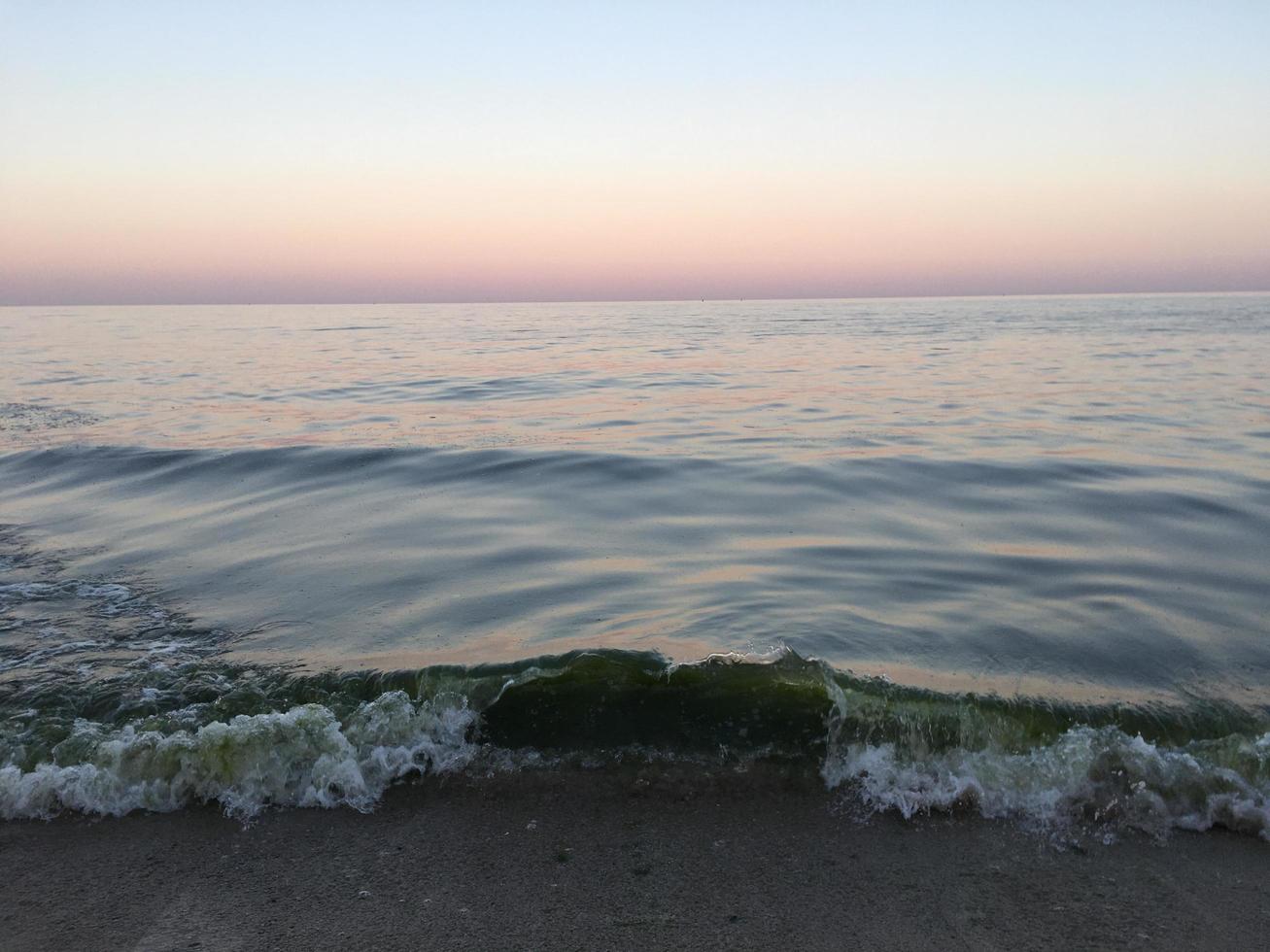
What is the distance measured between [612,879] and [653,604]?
292 centimetres

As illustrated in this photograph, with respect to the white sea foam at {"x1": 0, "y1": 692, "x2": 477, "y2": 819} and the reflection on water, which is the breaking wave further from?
the reflection on water

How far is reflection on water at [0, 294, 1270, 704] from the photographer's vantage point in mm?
5734

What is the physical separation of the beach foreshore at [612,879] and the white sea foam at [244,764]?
0.12 metres

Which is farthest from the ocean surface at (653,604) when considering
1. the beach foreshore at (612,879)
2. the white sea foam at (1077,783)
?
the beach foreshore at (612,879)

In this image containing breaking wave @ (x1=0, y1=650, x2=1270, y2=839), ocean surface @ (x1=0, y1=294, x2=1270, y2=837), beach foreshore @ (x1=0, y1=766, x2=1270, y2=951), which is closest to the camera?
beach foreshore @ (x1=0, y1=766, x2=1270, y2=951)

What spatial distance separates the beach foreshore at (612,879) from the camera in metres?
3.16

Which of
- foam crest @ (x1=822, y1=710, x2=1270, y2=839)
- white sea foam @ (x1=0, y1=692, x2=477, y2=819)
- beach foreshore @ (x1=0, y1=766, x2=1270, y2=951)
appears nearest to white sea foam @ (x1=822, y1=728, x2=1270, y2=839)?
foam crest @ (x1=822, y1=710, x2=1270, y2=839)

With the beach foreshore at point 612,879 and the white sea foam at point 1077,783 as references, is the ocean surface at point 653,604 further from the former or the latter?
the beach foreshore at point 612,879

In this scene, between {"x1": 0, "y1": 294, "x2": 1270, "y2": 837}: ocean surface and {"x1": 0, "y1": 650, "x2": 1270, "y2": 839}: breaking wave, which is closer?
{"x1": 0, "y1": 650, "x2": 1270, "y2": 839}: breaking wave

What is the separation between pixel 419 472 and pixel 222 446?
3773mm

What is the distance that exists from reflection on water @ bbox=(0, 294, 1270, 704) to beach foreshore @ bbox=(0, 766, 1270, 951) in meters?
1.45

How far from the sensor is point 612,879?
346 centimetres

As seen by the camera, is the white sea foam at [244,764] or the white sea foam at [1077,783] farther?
the white sea foam at [244,764]

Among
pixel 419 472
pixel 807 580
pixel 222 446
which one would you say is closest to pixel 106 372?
pixel 222 446
